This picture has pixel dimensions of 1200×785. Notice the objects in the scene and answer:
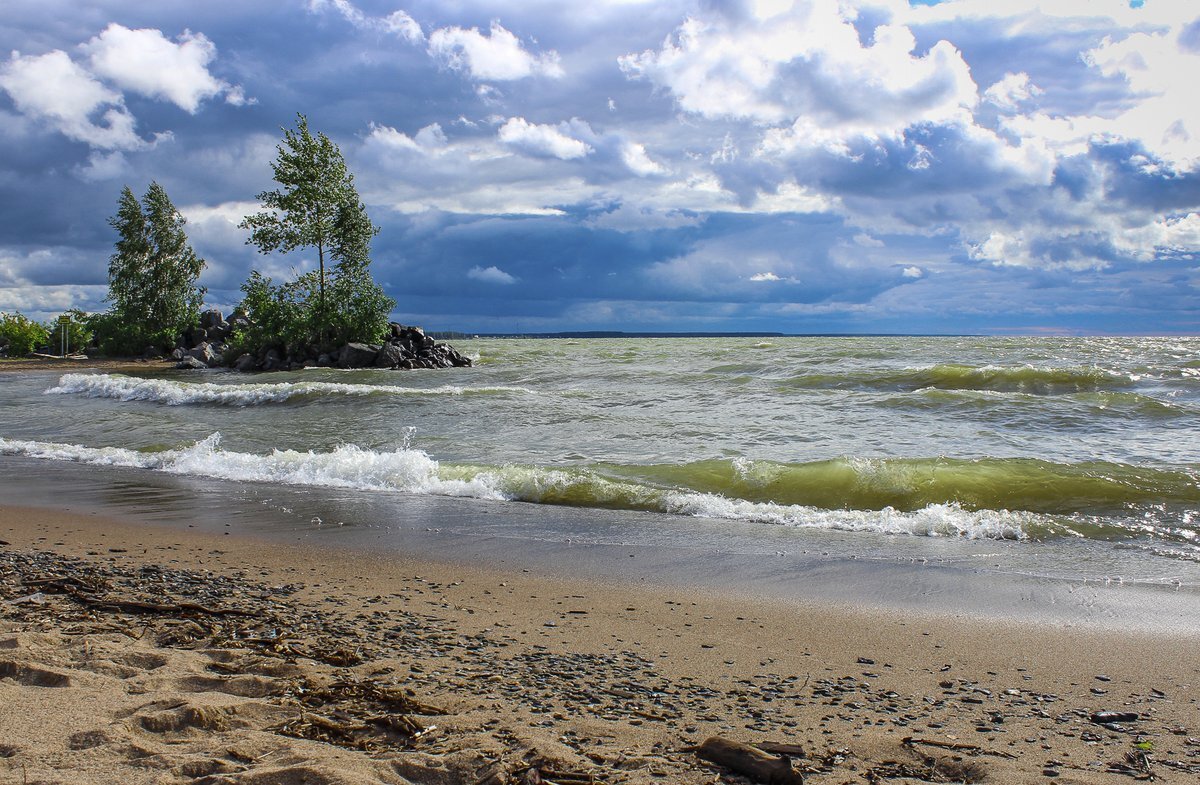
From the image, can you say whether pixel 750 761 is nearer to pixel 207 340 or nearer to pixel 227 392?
pixel 227 392

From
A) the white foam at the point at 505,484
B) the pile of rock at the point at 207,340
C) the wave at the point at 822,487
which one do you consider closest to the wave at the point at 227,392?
the white foam at the point at 505,484

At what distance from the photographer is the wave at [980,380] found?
73.0 ft

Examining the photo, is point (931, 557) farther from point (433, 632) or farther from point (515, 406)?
point (515, 406)

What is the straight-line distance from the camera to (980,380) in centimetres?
2358

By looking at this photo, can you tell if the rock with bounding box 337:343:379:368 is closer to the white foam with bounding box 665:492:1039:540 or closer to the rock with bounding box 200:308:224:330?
the rock with bounding box 200:308:224:330

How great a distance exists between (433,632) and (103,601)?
2.31 m

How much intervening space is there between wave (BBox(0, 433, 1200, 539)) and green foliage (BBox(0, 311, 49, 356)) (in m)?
54.9

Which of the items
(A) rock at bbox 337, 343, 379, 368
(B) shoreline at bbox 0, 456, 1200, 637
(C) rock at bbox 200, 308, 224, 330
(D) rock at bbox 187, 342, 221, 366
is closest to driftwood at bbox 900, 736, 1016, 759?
(B) shoreline at bbox 0, 456, 1200, 637

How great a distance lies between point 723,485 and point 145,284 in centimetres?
5152

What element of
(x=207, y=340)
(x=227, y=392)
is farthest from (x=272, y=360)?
(x=227, y=392)

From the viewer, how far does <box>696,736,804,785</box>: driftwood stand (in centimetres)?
297

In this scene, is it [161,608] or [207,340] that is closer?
[161,608]

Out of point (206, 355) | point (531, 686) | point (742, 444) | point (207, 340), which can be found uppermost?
point (207, 340)

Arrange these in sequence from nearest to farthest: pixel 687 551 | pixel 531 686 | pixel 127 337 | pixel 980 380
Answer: pixel 531 686 < pixel 687 551 < pixel 980 380 < pixel 127 337
